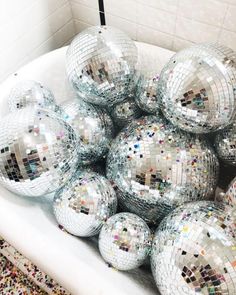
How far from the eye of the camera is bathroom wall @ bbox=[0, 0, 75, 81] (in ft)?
3.91

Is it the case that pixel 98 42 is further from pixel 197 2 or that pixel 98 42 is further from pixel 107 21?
pixel 107 21

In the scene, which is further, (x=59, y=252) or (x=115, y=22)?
(x=115, y=22)

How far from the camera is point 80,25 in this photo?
146 centimetres

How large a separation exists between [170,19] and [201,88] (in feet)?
1.66

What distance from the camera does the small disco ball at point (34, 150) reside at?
796 mm

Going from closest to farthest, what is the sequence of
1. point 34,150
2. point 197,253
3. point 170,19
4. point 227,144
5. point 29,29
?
point 197,253 → point 34,150 → point 227,144 → point 170,19 → point 29,29

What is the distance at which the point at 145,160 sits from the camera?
0.84 metres

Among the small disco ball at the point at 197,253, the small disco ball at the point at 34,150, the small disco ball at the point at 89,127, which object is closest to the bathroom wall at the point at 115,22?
the small disco ball at the point at 89,127

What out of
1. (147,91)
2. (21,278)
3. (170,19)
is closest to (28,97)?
(147,91)

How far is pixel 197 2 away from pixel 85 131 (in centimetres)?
54

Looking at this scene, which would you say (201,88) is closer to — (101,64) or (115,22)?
(101,64)

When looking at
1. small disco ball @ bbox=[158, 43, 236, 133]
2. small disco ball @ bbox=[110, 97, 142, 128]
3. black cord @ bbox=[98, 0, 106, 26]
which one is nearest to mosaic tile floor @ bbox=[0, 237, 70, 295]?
small disco ball @ bbox=[110, 97, 142, 128]

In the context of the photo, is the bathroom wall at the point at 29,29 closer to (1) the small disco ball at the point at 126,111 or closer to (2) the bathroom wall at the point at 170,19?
(2) the bathroom wall at the point at 170,19

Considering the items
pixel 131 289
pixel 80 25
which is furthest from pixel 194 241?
pixel 80 25
